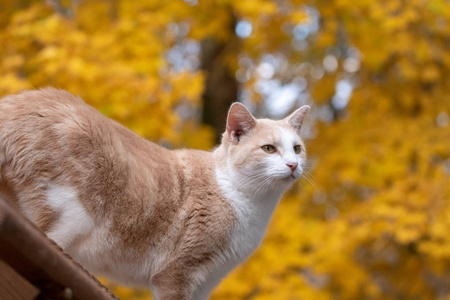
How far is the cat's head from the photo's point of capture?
2.99m

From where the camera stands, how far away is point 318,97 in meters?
7.48

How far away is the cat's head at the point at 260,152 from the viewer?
2.99 m

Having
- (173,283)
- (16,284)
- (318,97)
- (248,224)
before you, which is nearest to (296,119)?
(248,224)

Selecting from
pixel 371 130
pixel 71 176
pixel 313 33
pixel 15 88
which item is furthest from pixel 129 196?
pixel 313 33

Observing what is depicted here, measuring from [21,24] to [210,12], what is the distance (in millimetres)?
2628

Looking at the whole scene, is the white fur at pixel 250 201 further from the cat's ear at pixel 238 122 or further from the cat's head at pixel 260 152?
the cat's ear at pixel 238 122

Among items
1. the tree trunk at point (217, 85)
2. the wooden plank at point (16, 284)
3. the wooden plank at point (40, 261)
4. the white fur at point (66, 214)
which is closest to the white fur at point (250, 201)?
the white fur at point (66, 214)

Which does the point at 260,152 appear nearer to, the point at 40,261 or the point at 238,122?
the point at 238,122

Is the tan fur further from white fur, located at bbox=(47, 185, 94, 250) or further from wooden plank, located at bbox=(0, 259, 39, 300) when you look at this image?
wooden plank, located at bbox=(0, 259, 39, 300)

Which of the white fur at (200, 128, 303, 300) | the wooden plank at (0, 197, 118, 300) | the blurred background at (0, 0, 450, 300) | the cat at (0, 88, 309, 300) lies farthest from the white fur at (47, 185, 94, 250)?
the blurred background at (0, 0, 450, 300)

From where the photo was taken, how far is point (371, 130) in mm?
6367

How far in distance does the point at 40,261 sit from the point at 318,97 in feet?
20.6

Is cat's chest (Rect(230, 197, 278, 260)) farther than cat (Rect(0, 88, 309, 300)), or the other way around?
cat's chest (Rect(230, 197, 278, 260))

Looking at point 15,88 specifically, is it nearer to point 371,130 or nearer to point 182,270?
point 182,270
